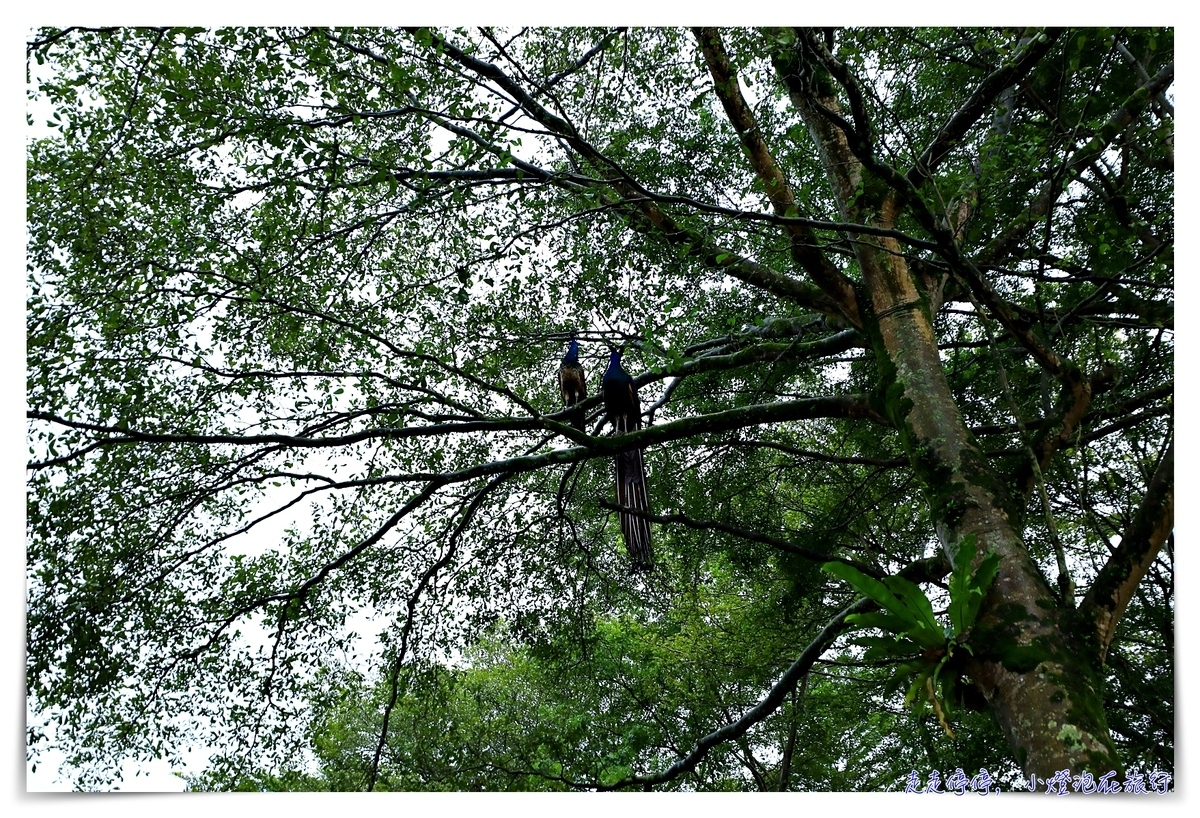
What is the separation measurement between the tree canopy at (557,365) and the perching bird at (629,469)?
0.13 meters

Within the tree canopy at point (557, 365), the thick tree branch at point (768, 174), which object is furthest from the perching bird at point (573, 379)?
the thick tree branch at point (768, 174)

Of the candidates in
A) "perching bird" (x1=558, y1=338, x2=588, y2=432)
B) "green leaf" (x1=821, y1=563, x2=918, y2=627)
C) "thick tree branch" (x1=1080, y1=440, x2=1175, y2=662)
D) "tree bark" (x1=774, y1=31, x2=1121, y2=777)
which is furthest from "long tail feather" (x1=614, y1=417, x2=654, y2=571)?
"thick tree branch" (x1=1080, y1=440, x2=1175, y2=662)

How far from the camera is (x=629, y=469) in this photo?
2879mm

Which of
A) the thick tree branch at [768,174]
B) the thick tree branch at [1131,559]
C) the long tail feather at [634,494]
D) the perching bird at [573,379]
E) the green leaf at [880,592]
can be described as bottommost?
the green leaf at [880,592]

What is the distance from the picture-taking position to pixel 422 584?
3.06 meters

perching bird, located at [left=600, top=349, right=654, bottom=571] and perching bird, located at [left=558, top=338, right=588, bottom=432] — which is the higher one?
perching bird, located at [left=558, top=338, right=588, bottom=432]

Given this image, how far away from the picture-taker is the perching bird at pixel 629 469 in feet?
9.21

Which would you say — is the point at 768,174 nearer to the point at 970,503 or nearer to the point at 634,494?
the point at 634,494

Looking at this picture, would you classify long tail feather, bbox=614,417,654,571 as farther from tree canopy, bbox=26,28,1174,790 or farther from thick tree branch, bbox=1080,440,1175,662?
thick tree branch, bbox=1080,440,1175,662

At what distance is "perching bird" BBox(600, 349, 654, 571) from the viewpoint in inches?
111

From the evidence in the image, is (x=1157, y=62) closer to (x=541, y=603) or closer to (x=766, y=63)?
(x=766, y=63)

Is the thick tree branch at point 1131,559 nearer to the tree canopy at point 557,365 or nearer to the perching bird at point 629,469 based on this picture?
the tree canopy at point 557,365

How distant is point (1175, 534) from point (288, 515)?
2.81 meters

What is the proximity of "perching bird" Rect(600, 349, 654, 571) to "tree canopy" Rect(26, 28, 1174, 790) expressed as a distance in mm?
132
